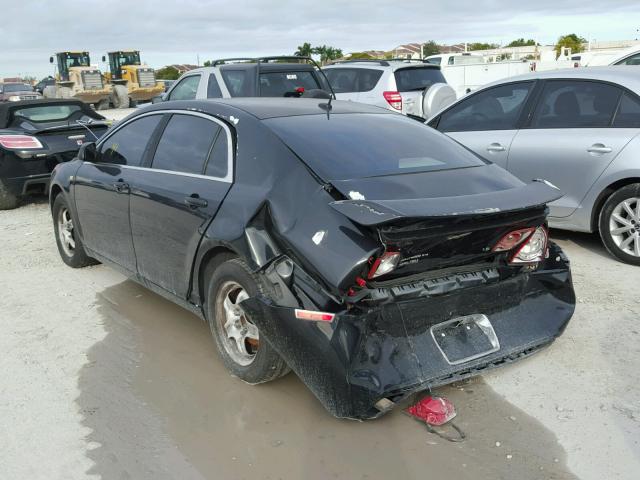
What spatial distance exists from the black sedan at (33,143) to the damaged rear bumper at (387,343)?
6733 millimetres

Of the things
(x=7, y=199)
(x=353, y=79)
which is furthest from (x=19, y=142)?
(x=353, y=79)

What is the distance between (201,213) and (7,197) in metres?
6.50

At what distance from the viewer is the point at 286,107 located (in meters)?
4.33

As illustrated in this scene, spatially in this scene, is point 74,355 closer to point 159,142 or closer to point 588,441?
point 159,142

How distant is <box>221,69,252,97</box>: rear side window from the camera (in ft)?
30.8

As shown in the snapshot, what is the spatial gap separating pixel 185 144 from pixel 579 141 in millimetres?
3640

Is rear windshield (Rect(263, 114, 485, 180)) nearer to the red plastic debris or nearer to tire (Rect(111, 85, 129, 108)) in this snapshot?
the red plastic debris

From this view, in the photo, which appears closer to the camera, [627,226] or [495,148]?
[627,226]

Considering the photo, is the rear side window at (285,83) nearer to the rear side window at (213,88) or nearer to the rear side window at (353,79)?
the rear side window at (213,88)

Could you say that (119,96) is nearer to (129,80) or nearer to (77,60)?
(129,80)

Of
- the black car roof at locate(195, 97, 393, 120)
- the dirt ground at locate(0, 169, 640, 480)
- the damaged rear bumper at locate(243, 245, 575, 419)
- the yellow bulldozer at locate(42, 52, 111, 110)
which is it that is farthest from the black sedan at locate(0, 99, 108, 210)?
the yellow bulldozer at locate(42, 52, 111, 110)

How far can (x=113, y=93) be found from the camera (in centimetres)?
3416

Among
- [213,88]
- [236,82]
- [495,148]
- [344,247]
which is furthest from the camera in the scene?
[213,88]

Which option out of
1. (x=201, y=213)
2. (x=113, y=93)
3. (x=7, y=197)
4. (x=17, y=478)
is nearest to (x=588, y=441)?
(x=201, y=213)
